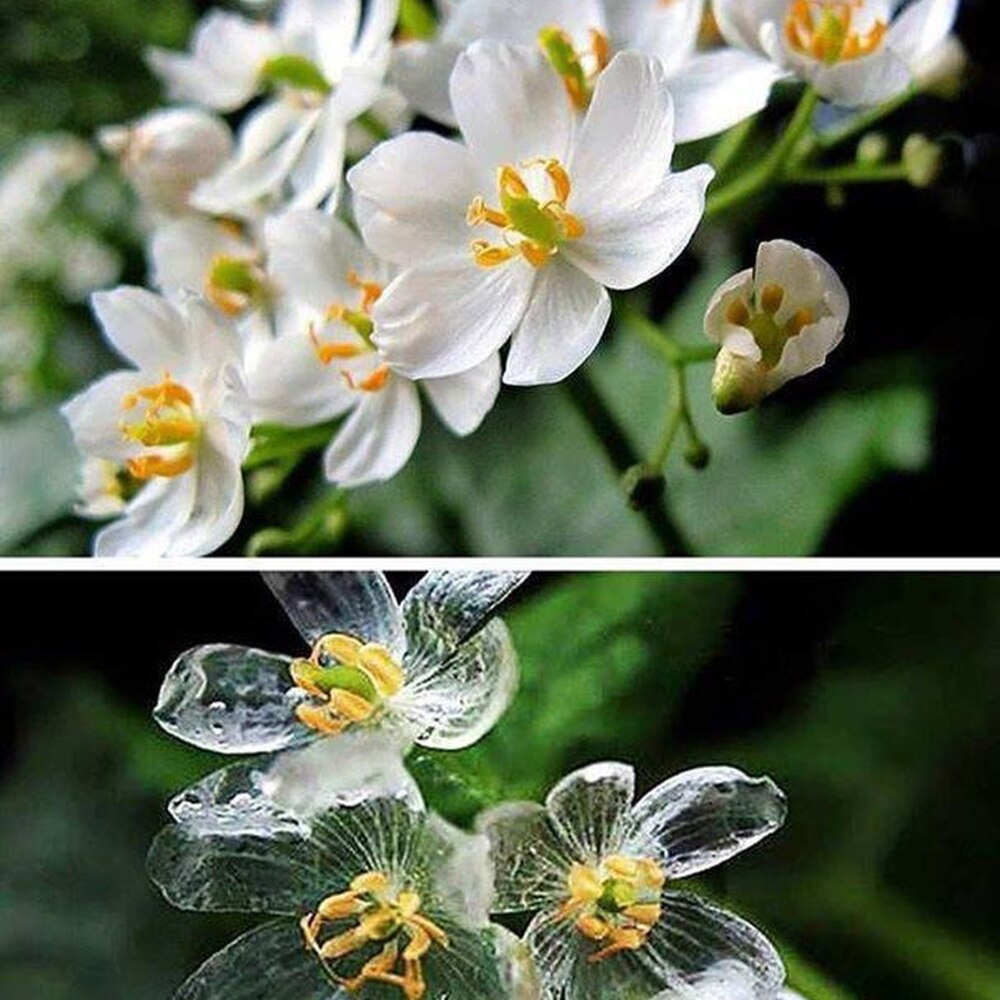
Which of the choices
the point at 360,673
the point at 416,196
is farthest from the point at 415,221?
the point at 360,673

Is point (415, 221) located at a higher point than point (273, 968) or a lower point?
higher

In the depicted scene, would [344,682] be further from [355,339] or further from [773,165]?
[773,165]

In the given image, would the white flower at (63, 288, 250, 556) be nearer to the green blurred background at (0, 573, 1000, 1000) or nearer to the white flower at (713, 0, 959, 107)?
the green blurred background at (0, 573, 1000, 1000)

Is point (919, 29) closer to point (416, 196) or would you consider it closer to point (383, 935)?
point (416, 196)

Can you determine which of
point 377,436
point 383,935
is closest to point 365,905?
point 383,935

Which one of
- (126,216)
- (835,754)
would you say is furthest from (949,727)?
(126,216)

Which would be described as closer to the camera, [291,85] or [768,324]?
[768,324]

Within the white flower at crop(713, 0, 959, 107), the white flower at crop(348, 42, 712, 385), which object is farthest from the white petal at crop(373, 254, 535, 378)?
the white flower at crop(713, 0, 959, 107)
